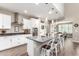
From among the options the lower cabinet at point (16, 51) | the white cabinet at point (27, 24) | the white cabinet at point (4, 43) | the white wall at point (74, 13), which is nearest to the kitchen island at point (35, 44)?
the lower cabinet at point (16, 51)

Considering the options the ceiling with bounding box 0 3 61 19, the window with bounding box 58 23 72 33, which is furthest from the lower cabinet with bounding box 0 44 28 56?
the window with bounding box 58 23 72 33

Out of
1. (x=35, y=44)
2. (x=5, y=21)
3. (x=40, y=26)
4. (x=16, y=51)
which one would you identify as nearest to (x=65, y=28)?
(x=40, y=26)

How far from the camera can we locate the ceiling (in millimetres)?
2074

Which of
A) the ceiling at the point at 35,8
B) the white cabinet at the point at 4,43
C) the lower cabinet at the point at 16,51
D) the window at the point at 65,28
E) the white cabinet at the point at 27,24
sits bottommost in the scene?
the lower cabinet at the point at 16,51

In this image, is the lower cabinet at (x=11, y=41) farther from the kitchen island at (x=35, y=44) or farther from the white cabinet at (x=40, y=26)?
the white cabinet at (x=40, y=26)

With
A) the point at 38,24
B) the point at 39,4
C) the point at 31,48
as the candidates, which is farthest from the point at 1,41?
the point at 39,4

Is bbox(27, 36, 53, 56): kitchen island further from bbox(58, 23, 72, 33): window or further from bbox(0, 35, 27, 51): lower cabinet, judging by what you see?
bbox(58, 23, 72, 33): window

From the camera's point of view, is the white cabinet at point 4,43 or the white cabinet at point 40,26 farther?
the white cabinet at point 40,26

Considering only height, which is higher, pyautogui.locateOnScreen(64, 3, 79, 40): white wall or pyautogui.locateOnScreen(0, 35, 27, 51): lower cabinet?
pyautogui.locateOnScreen(64, 3, 79, 40): white wall

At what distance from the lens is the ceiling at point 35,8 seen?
207cm

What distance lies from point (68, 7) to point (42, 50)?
3.33 feet

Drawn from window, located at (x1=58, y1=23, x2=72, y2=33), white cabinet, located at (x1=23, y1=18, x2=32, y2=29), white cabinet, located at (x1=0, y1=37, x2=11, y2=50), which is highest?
white cabinet, located at (x1=23, y1=18, x2=32, y2=29)

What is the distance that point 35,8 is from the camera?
2.19 m

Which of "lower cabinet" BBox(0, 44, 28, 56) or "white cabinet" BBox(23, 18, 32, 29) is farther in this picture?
"white cabinet" BBox(23, 18, 32, 29)
